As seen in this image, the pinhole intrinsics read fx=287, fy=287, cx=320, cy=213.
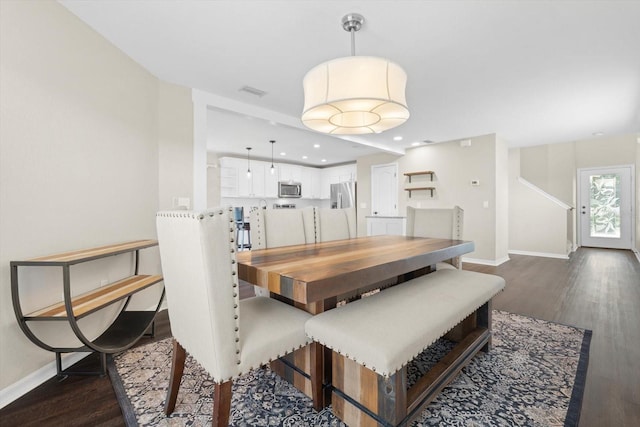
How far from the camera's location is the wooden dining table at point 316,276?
3.91 feet

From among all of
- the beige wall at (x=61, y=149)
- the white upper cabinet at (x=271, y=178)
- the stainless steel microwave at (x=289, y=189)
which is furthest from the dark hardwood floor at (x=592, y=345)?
the stainless steel microwave at (x=289, y=189)

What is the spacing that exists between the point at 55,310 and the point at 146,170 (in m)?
1.39

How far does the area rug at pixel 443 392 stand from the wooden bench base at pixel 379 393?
12cm

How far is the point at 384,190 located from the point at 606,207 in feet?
18.2

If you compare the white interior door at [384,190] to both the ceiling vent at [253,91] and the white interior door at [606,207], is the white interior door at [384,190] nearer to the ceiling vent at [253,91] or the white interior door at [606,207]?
the ceiling vent at [253,91]

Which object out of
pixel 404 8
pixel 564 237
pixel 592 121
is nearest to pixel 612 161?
pixel 564 237

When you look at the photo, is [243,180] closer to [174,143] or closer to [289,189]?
[289,189]

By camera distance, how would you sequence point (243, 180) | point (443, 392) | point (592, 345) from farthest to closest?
point (243, 180)
point (592, 345)
point (443, 392)

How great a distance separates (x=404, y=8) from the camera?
6.00 feet

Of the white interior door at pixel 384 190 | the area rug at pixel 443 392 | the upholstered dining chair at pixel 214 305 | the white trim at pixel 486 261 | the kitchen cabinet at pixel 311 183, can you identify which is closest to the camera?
the upholstered dining chair at pixel 214 305

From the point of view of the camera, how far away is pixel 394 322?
1.30 meters

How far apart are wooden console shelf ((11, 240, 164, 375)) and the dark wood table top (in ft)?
2.90

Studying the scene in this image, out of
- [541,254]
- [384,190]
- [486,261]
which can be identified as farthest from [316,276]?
[541,254]

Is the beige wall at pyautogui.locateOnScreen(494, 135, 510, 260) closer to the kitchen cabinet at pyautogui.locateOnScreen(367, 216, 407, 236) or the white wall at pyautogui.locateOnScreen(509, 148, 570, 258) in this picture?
the white wall at pyautogui.locateOnScreen(509, 148, 570, 258)
